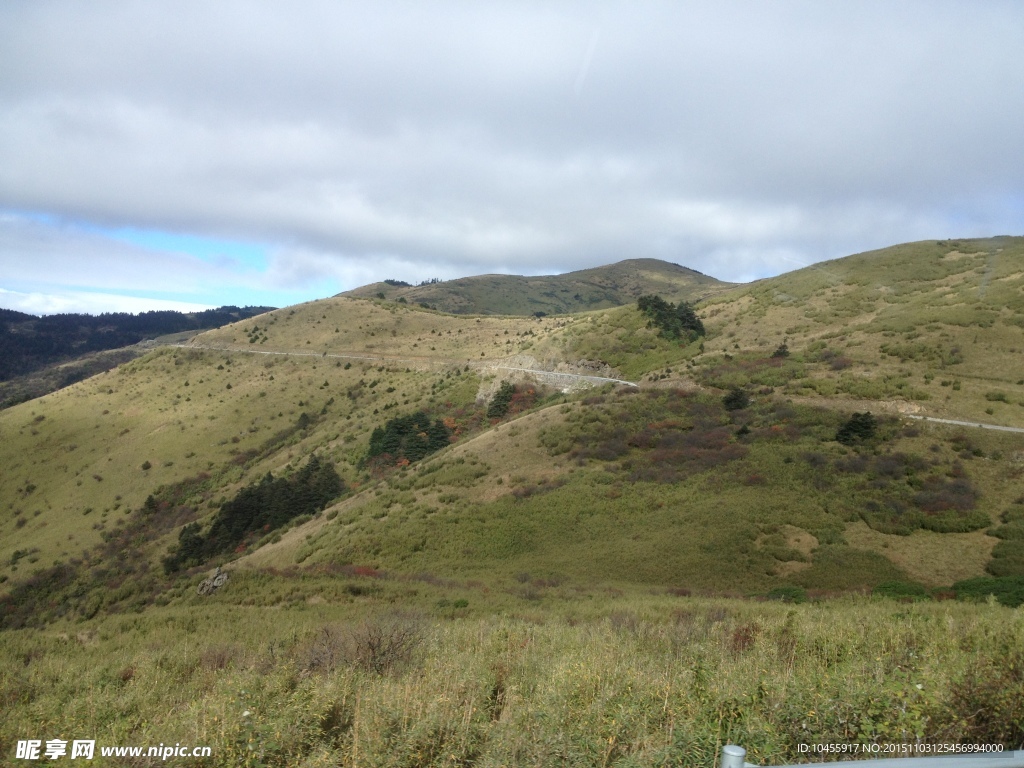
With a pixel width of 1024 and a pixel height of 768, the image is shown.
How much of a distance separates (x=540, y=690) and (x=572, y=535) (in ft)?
55.7

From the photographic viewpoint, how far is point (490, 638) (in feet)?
32.4

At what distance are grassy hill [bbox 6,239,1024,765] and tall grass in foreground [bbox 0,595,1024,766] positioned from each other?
0.05 meters

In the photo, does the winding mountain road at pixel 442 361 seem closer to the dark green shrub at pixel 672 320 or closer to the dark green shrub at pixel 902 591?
the dark green shrub at pixel 672 320

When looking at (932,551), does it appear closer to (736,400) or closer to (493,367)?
(736,400)

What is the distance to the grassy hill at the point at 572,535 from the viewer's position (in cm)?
590

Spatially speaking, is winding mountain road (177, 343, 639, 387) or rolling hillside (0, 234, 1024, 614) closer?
rolling hillside (0, 234, 1024, 614)

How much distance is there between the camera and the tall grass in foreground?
16.5 ft

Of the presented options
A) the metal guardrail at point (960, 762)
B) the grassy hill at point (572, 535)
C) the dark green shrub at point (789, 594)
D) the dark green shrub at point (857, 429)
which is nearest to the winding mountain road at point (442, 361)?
the grassy hill at point (572, 535)

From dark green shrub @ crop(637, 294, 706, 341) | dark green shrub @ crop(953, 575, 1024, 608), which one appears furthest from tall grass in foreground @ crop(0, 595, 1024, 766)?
dark green shrub @ crop(637, 294, 706, 341)

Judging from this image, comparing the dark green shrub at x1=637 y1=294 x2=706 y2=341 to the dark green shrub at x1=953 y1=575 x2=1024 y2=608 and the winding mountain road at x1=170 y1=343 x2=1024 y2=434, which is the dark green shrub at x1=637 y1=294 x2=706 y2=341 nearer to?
the winding mountain road at x1=170 y1=343 x2=1024 y2=434

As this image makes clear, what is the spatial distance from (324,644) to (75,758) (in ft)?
13.9

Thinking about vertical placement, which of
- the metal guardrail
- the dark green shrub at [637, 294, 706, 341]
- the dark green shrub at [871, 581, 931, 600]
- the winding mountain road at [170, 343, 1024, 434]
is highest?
the dark green shrub at [637, 294, 706, 341]

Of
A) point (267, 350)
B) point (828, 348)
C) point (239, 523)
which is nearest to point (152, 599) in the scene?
point (239, 523)

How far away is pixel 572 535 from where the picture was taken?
23234 millimetres
